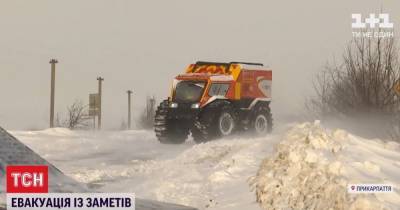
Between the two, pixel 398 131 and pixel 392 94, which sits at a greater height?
pixel 392 94

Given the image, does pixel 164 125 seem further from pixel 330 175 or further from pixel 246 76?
pixel 330 175

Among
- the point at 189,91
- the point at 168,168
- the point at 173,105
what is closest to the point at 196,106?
the point at 189,91

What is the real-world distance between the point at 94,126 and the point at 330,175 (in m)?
43.2

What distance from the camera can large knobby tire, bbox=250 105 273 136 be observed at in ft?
63.1

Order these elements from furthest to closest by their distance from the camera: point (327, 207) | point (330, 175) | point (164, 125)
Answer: point (164, 125) < point (330, 175) < point (327, 207)

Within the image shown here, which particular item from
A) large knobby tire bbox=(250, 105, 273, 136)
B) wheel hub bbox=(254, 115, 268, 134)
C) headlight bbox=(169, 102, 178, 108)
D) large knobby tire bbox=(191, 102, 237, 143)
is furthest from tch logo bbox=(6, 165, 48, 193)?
wheel hub bbox=(254, 115, 268, 134)

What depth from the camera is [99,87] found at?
49.8m

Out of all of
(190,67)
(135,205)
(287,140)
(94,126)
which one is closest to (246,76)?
(190,67)

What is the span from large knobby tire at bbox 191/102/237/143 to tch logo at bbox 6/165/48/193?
44.7 feet

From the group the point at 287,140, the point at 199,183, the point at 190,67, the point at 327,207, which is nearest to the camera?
the point at 327,207

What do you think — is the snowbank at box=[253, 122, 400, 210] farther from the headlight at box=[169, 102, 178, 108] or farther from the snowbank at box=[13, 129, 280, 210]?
the headlight at box=[169, 102, 178, 108]

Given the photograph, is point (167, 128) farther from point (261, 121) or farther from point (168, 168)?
point (168, 168)

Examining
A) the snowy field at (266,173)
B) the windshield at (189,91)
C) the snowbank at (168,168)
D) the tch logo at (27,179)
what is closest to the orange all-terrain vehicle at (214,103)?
the windshield at (189,91)

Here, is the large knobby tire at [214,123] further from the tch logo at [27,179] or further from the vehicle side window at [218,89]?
the tch logo at [27,179]
